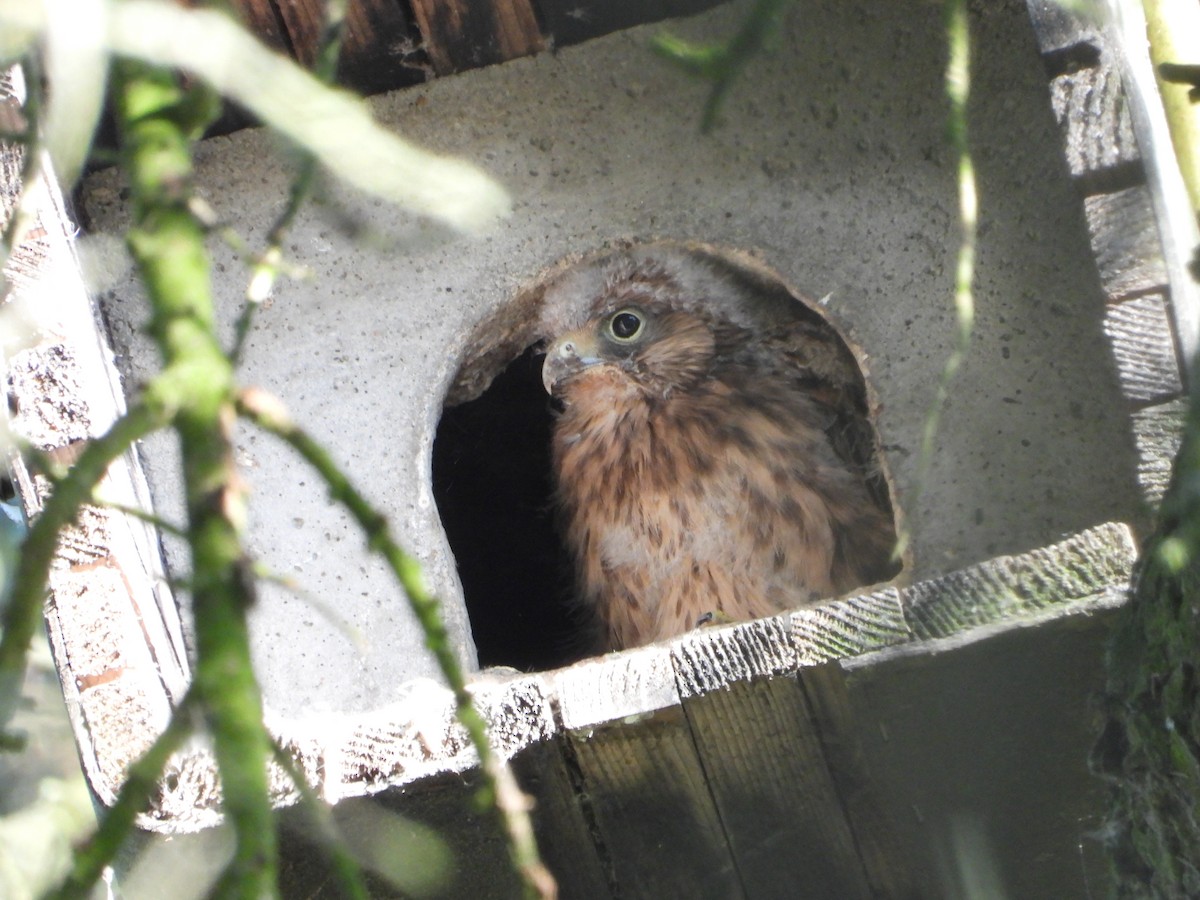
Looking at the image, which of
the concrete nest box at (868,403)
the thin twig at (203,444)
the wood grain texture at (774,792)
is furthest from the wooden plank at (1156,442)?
the thin twig at (203,444)

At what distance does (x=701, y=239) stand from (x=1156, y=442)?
929 millimetres

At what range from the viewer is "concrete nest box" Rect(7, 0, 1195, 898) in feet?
6.95

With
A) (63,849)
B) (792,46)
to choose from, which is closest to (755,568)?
(792,46)

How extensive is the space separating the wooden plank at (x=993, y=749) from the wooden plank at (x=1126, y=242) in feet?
2.07

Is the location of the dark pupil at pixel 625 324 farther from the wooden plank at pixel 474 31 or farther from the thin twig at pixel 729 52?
the thin twig at pixel 729 52

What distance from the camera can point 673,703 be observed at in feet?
7.07

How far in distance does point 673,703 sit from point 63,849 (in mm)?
926

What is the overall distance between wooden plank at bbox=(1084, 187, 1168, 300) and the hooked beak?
4.74 ft

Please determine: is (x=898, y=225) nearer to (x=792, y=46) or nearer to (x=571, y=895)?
(x=792, y=46)

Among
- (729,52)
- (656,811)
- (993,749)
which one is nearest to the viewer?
(729,52)

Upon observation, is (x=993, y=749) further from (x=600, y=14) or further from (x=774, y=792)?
(x=600, y=14)

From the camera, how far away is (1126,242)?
2.37 m

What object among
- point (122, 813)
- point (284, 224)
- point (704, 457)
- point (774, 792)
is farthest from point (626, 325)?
point (122, 813)

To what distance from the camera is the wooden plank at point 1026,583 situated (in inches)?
78.7
